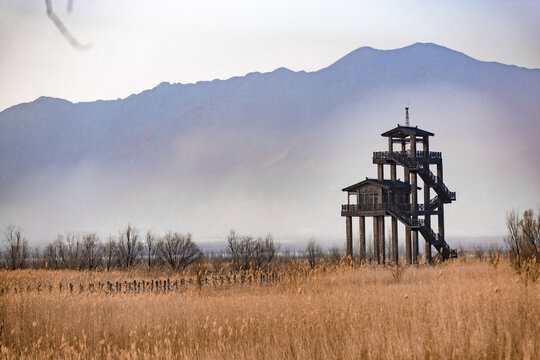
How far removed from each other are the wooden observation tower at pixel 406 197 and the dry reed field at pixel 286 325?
20211mm

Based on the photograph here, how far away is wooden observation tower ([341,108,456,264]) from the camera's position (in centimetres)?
3822

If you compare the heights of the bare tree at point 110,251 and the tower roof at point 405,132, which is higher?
the tower roof at point 405,132

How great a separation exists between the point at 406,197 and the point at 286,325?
29.3m

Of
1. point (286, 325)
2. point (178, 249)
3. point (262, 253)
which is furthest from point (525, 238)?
point (178, 249)

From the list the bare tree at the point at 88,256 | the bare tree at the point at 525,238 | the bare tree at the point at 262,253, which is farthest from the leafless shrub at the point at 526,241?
the bare tree at the point at 88,256

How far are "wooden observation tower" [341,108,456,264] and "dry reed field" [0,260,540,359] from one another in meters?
20.2

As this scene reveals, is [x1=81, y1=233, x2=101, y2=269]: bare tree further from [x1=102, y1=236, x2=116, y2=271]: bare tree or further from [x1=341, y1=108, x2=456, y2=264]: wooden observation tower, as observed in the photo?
[x1=341, y1=108, x2=456, y2=264]: wooden observation tower

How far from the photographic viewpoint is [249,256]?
48.8 metres

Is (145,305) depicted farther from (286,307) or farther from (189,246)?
(189,246)

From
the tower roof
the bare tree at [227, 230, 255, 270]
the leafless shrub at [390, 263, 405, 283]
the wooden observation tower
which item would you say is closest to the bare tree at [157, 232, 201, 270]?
the bare tree at [227, 230, 255, 270]

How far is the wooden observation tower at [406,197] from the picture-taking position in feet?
125

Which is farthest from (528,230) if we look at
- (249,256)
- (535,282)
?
(249,256)

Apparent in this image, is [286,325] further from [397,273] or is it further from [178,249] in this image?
[178,249]

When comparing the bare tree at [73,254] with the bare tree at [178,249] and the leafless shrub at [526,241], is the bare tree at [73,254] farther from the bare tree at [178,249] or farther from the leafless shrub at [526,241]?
the leafless shrub at [526,241]
